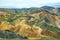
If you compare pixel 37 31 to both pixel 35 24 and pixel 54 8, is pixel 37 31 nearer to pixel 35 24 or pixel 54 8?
pixel 35 24

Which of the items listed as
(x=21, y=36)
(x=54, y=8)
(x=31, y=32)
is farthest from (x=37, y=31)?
(x=54, y=8)

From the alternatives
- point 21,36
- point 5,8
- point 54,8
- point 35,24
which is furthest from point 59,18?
point 5,8

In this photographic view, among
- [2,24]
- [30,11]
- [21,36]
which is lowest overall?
[21,36]

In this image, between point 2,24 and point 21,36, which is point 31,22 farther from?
point 2,24

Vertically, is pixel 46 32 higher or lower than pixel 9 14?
lower

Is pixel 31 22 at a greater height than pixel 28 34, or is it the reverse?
pixel 31 22

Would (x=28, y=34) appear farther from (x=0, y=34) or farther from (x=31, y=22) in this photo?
(x=0, y=34)

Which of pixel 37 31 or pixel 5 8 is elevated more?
pixel 5 8
